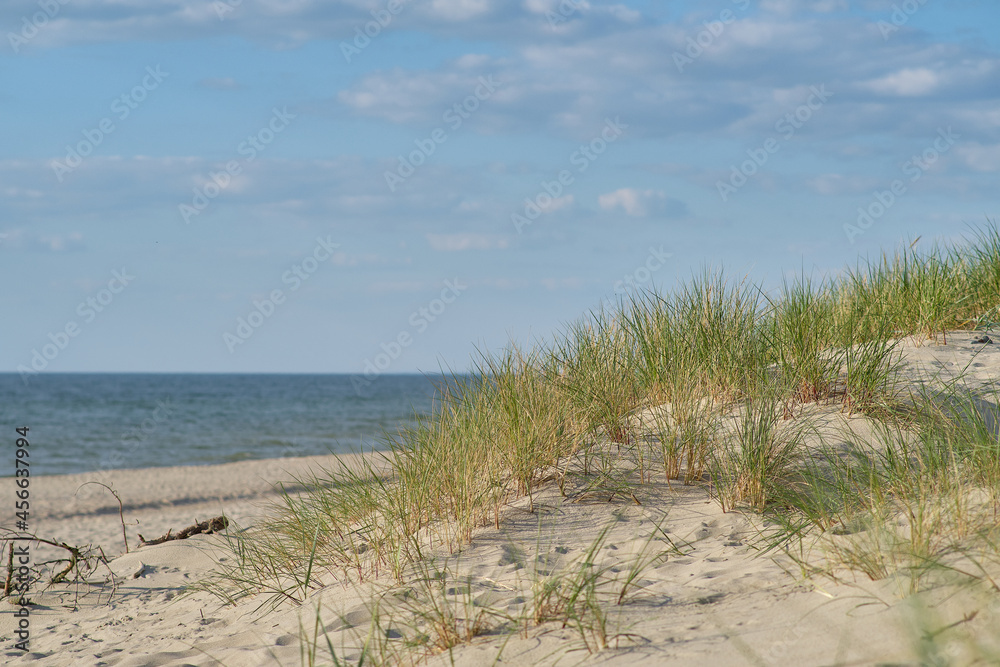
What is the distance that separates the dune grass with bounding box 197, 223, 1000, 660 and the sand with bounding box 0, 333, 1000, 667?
0.49 feet

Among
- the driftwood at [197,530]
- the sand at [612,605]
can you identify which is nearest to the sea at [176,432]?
the sand at [612,605]

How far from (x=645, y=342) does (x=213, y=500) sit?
28.3ft

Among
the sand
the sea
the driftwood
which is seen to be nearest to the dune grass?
the sand

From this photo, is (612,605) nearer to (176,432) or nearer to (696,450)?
(696,450)

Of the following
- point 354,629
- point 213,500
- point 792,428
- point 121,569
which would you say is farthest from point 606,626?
point 213,500

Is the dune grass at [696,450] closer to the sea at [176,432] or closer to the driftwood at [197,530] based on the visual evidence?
the sea at [176,432]

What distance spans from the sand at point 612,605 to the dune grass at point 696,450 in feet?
0.49

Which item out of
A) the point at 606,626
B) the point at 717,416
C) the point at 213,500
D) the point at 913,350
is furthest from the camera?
the point at 213,500

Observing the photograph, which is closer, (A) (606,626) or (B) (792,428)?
(A) (606,626)

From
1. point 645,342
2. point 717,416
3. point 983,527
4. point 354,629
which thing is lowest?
point 354,629

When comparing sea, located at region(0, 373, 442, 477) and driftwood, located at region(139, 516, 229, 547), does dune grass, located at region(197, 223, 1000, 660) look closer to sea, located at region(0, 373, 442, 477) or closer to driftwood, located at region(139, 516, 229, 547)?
sea, located at region(0, 373, 442, 477)

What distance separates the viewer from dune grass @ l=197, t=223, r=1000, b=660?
311 cm

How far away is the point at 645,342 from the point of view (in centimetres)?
498

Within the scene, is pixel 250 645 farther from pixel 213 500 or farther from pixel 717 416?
pixel 213 500
